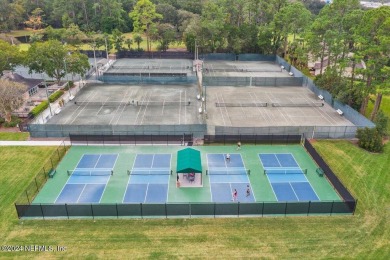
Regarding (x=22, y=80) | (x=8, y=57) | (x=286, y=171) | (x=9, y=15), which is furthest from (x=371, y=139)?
(x=9, y=15)

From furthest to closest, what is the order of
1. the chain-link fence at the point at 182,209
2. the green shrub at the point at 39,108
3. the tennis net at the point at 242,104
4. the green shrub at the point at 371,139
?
the tennis net at the point at 242,104, the green shrub at the point at 39,108, the green shrub at the point at 371,139, the chain-link fence at the point at 182,209

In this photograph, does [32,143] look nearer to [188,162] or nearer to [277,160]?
[188,162]

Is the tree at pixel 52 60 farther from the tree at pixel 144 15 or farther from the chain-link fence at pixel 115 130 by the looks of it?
the tree at pixel 144 15

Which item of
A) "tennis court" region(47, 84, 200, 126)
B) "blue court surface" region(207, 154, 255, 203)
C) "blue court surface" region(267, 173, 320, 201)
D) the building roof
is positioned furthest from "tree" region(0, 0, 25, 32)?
"blue court surface" region(267, 173, 320, 201)

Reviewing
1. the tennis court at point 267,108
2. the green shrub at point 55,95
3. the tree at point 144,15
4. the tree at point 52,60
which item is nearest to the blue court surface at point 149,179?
the tennis court at point 267,108

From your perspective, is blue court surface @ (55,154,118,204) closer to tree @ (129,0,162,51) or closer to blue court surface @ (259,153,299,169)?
blue court surface @ (259,153,299,169)
